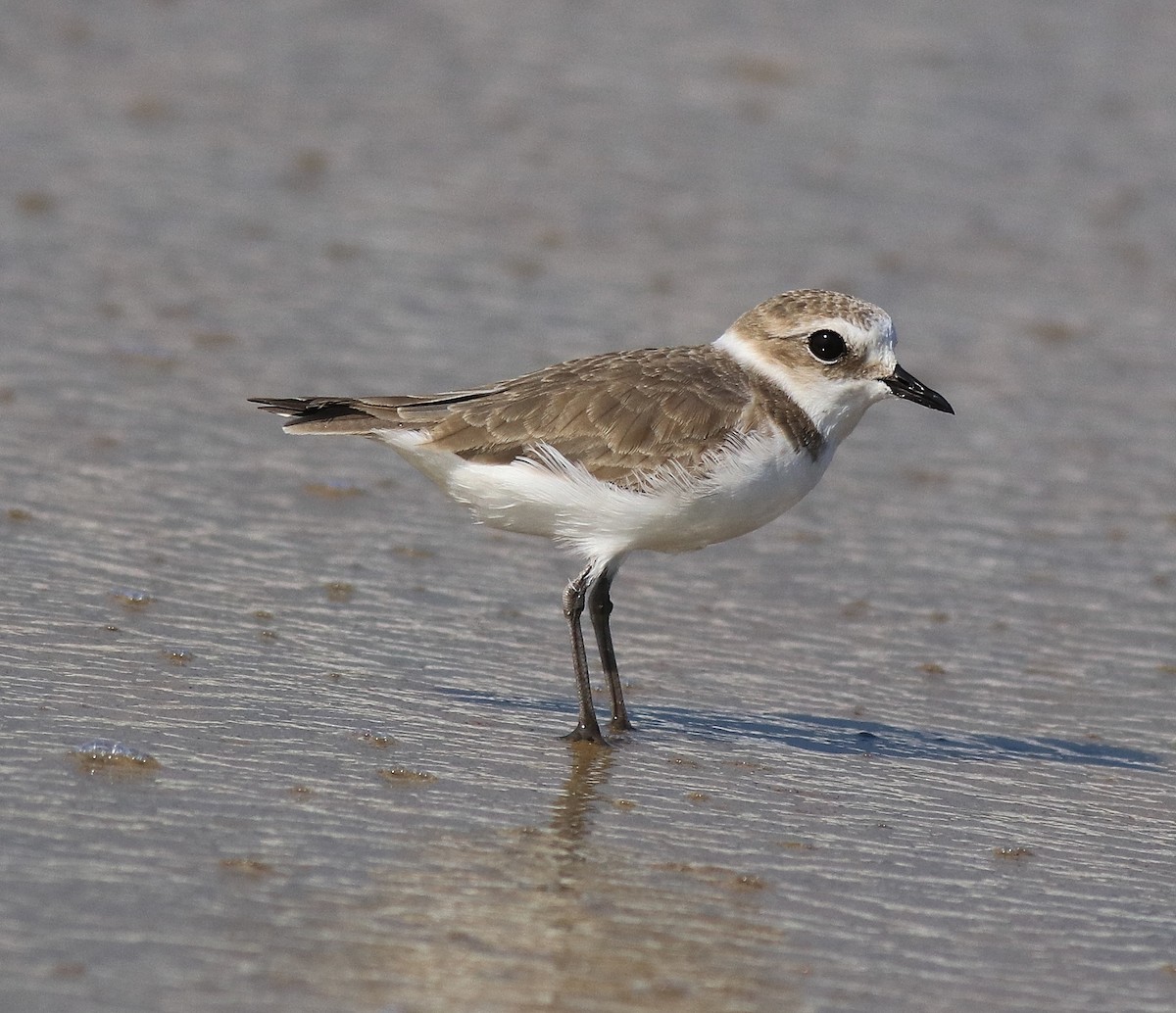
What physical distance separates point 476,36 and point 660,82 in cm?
138

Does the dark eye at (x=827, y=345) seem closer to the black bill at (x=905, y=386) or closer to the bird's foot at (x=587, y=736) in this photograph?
the black bill at (x=905, y=386)

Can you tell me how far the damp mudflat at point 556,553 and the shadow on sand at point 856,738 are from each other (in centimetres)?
2

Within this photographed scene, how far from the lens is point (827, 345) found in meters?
6.34

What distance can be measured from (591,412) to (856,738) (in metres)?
1.38

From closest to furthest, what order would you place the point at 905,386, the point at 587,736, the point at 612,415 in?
the point at 587,736 → the point at 612,415 → the point at 905,386

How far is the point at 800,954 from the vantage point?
4.59m

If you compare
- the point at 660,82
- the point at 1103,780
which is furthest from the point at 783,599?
the point at 660,82

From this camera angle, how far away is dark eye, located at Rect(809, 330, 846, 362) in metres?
6.34

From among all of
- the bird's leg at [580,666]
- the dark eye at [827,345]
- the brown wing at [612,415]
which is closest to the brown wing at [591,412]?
the brown wing at [612,415]

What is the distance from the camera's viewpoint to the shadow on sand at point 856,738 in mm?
6117

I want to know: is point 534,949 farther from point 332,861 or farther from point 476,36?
point 476,36

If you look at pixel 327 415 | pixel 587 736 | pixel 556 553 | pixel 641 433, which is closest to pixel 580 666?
pixel 587 736

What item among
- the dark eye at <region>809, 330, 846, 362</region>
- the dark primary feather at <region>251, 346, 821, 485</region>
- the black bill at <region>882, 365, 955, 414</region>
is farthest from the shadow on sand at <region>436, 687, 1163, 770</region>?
the dark eye at <region>809, 330, 846, 362</region>

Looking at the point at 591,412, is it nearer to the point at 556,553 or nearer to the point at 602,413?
the point at 602,413
